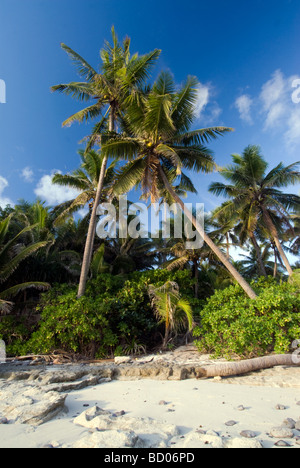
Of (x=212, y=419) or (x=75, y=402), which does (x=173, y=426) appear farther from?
(x=75, y=402)

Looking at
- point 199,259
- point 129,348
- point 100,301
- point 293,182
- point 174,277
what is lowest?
point 129,348

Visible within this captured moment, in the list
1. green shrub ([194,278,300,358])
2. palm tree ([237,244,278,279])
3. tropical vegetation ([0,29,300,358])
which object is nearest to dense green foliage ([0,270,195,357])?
tropical vegetation ([0,29,300,358])

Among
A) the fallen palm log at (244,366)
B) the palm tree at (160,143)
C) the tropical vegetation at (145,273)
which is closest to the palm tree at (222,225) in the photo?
the tropical vegetation at (145,273)

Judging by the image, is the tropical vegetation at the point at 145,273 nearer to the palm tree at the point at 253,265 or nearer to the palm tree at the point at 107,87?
the palm tree at the point at 107,87

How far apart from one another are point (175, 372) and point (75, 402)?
238cm

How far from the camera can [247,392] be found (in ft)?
14.0

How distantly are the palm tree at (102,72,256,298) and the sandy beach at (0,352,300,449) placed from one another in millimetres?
5606

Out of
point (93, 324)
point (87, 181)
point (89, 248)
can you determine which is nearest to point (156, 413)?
point (93, 324)

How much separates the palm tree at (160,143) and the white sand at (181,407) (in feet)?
18.8

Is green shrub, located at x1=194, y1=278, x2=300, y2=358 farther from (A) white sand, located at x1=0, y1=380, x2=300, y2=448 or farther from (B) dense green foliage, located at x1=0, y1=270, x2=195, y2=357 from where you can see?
(B) dense green foliage, located at x1=0, y1=270, x2=195, y2=357

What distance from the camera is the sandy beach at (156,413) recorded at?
92.8 inches

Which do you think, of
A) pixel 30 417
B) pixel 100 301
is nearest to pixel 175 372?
pixel 30 417

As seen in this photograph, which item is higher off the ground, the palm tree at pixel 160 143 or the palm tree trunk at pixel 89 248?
the palm tree at pixel 160 143

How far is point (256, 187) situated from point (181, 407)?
46.7ft
